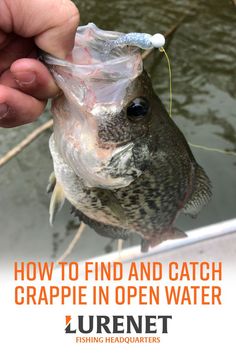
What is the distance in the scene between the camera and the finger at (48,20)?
1158 millimetres

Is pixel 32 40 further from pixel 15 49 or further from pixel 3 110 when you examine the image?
pixel 3 110

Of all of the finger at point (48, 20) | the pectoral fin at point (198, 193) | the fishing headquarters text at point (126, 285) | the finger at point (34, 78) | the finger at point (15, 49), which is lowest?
the fishing headquarters text at point (126, 285)

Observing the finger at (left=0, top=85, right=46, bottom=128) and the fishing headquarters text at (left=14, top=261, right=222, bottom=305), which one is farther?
the fishing headquarters text at (left=14, top=261, right=222, bottom=305)

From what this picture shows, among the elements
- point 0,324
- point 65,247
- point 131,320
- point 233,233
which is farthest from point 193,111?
point 0,324

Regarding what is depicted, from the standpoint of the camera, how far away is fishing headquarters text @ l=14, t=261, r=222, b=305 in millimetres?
2581

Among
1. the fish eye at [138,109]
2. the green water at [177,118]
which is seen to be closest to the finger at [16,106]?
the fish eye at [138,109]

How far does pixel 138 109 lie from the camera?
1407 millimetres

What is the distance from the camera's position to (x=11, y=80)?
1.36m

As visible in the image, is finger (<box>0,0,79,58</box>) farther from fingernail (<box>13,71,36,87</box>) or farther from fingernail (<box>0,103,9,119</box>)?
fingernail (<box>0,103,9,119</box>)

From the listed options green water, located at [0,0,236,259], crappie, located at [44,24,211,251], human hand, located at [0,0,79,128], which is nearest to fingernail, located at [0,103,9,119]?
human hand, located at [0,0,79,128]

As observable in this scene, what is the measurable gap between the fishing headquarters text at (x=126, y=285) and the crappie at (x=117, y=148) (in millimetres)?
646

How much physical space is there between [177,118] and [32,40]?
2325 mm

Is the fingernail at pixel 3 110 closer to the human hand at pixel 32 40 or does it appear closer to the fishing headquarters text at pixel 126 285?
the human hand at pixel 32 40

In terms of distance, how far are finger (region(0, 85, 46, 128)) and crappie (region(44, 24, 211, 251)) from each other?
0.32 ft
